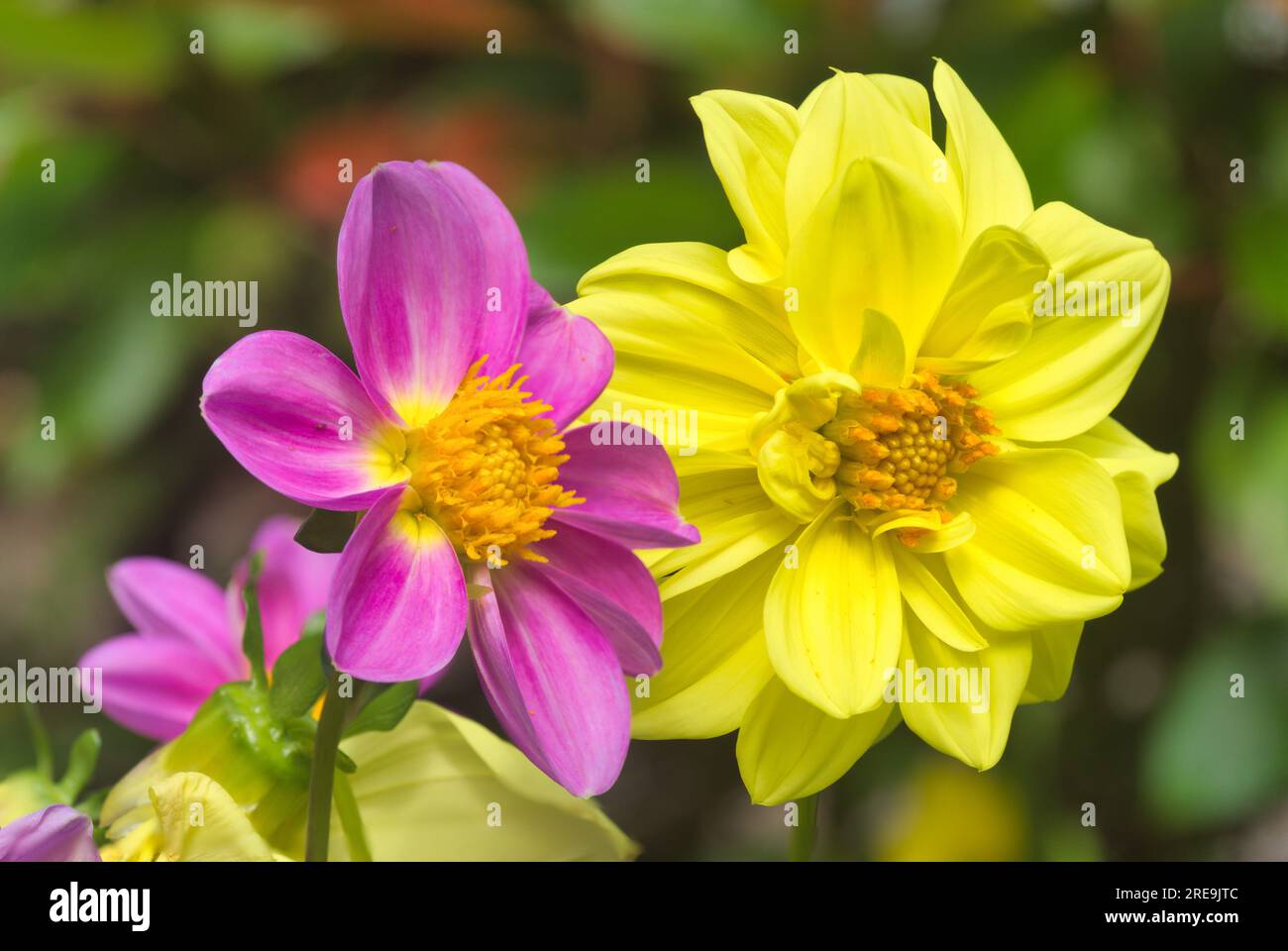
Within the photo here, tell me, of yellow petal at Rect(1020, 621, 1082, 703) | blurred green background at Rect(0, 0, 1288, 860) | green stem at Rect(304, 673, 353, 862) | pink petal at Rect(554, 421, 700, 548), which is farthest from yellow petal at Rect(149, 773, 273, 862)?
blurred green background at Rect(0, 0, 1288, 860)

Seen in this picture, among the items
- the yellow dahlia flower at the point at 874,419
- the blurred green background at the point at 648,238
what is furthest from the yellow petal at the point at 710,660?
the blurred green background at the point at 648,238

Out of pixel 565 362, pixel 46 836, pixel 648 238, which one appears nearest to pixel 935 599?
pixel 565 362

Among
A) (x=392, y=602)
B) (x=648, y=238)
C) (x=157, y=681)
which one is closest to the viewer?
(x=392, y=602)

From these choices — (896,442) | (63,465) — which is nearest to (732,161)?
(896,442)

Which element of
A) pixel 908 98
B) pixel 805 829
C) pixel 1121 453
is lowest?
pixel 805 829

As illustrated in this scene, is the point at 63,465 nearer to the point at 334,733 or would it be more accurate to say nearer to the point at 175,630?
the point at 175,630

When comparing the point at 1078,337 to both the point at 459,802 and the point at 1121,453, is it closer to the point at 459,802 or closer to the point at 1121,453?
the point at 1121,453

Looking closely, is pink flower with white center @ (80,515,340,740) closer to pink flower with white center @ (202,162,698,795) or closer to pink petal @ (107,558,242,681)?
pink petal @ (107,558,242,681)
